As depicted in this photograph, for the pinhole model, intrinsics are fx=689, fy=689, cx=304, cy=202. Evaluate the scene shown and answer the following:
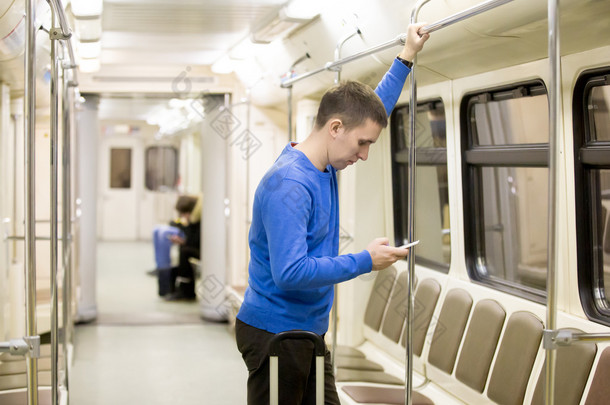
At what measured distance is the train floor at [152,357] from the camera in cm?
520

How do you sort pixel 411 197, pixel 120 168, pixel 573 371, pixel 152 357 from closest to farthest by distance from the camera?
pixel 411 197
pixel 573 371
pixel 152 357
pixel 120 168

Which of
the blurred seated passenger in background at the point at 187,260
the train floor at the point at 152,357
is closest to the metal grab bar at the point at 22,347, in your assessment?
the train floor at the point at 152,357

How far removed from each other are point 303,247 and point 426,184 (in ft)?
11.2

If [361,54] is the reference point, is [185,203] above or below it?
below

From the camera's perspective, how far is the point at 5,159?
15.9ft

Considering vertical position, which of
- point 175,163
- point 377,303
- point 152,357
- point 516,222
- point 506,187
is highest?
point 175,163

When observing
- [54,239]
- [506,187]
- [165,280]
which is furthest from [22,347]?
[165,280]

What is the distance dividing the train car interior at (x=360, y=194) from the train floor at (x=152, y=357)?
0.11 ft

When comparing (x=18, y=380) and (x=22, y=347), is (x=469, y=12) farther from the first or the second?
(x=18, y=380)

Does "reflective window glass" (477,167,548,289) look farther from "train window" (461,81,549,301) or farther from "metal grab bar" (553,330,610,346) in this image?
"metal grab bar" (553,330,610,346)

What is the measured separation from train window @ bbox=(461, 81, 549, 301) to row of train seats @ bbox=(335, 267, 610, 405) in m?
0.19

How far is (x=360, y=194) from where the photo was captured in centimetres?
536

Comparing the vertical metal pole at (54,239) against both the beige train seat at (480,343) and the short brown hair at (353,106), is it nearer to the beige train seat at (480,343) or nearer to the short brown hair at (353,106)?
the short brown hair at (353,106)

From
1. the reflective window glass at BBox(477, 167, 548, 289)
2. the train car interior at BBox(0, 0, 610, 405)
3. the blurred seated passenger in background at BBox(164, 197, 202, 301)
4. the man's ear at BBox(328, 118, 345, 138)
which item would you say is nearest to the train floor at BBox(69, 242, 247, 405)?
the train car interior at BBox(0, 0, 610, 405)
